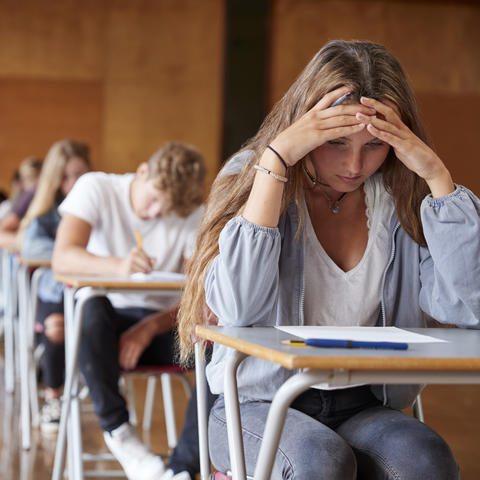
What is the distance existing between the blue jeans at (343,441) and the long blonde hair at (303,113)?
210 mm

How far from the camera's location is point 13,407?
3.77 meters

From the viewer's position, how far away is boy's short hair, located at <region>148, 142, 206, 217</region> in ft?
8.58

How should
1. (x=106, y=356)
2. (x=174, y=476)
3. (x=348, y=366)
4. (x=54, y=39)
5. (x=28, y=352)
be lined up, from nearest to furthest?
(x=348, y=366), (x=174, y=476), (x=106, y=356), (x=28, y=352), (x=54, y=39)

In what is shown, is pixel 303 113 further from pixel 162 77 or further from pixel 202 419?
pixel 162 77

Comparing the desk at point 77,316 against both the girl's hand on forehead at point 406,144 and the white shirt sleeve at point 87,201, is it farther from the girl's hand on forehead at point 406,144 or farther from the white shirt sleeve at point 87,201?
the girl's hand on forehead at point 406,144

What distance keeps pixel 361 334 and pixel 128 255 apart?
55.0 inches

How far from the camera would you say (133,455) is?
222 centimetres

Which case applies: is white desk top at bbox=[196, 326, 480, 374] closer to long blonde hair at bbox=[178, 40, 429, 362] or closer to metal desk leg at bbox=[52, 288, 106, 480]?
long blonde hair at bbox=[178, 40, 429, 362]

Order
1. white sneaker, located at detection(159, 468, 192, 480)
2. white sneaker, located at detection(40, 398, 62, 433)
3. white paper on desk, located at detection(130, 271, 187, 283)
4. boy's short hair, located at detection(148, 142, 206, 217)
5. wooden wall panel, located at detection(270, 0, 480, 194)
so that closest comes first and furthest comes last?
white sneaker, located at detection(159, 468, 192, 480) → white paper on desk, located at detection(130, 271, 187, 283) → boy's short hair, located at detection(148, 142, 206, 217) → white sneaker, located at detection(40, 398, 62, 433) → wooden wall panel, located at detection(270, 0, 480, 194)

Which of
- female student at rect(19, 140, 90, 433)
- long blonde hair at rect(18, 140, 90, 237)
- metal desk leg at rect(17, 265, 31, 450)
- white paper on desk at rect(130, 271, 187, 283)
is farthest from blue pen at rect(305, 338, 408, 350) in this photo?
long blonde hair at rect(18, 140, 90, 237)

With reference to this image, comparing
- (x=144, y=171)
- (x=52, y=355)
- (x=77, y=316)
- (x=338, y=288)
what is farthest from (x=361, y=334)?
(x=52, y=355)

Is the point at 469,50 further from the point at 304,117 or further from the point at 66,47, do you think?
the point at 304,117

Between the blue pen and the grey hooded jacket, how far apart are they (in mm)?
304

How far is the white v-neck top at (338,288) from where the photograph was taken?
1427 mm
